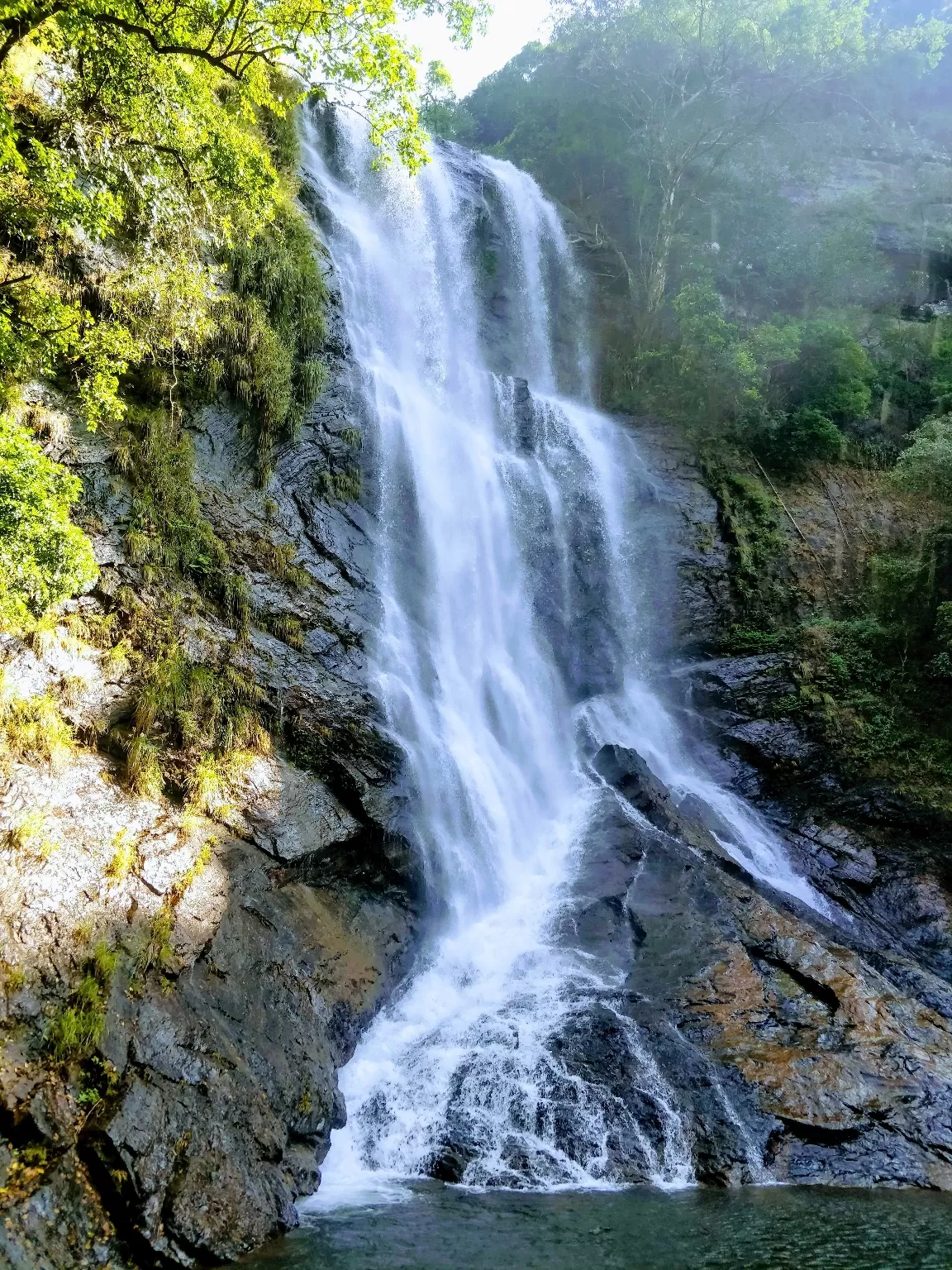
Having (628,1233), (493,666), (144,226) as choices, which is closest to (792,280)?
(493,666)

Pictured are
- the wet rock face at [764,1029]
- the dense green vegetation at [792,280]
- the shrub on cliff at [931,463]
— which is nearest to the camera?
the wet rock face at [764,1029]

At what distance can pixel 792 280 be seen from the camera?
24.0m

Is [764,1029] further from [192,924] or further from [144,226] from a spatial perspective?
[144,226]

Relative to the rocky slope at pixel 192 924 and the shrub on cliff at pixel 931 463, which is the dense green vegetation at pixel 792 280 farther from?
the rocky slope at pixel 192 924

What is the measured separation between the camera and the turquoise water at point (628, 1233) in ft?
18.1

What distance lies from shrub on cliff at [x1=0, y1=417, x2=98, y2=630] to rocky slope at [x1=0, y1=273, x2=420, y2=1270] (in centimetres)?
82

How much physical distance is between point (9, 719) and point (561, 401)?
1628 centimetres

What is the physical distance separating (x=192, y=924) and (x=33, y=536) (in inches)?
153

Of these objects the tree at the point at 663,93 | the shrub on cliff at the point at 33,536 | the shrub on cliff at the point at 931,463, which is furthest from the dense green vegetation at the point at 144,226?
the tree at the point at 663,93

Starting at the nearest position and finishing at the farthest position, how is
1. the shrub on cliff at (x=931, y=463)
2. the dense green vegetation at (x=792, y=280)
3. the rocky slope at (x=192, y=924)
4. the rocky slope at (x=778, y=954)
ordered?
1. the rocky slope at (x=192, y=924)
2. the rocky slope at (x=778, y=954)
3. the shrub on cliff at (x=931, y=463)
4. the dense green vegetation at (x=792, y=280)

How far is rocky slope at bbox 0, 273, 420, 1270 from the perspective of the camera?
5660mm

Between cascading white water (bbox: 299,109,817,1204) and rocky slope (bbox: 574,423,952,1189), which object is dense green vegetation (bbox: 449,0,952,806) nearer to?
rocky slope (bbox: 574,423,952,1189)

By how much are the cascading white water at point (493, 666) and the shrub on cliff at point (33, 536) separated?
5.12 metres

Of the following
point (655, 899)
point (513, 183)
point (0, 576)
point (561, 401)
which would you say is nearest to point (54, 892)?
point (0, 576)
